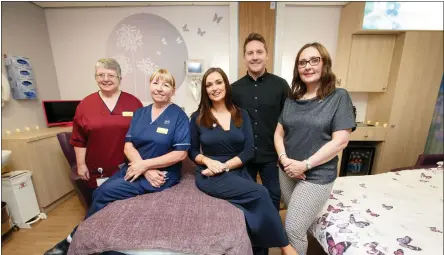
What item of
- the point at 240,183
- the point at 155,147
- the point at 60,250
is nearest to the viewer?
the point at 240,183

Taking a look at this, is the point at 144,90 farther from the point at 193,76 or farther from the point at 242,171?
the point at 242,171

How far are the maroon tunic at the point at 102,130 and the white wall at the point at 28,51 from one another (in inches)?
58.3

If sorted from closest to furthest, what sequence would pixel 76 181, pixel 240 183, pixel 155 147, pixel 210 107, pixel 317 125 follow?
pixel 317 125
pixel 240 183
pixel 155 147
pixel 210 107
pixel 76 181

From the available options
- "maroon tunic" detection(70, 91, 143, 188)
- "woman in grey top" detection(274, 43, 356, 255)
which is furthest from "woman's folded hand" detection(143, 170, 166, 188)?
"woman in grey top" detection(274, 43, 356, 255)

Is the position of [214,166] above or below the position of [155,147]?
below

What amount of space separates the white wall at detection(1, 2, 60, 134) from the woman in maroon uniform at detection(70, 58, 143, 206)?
1484mm

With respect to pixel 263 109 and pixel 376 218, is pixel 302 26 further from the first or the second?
pixel 376 218

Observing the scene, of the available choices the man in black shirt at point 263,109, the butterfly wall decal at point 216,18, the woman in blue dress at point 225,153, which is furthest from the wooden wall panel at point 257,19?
the woman in blue dress at point 225,153

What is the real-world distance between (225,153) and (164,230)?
590 mm

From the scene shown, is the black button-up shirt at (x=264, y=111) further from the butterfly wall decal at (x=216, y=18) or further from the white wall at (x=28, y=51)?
the white wall at (x=28, y=51)

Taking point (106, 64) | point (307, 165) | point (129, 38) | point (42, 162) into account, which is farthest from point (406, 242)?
point (129, 38)

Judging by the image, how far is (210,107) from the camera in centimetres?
142

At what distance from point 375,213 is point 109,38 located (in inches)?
137

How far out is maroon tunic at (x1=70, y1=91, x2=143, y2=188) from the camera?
1.46 meters
